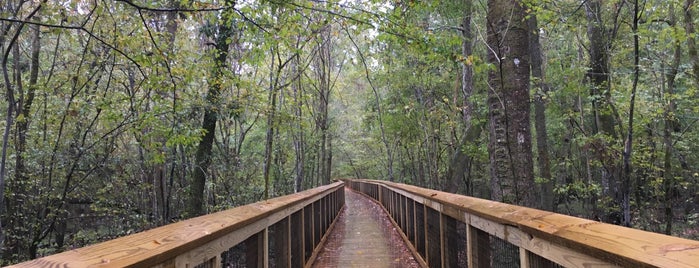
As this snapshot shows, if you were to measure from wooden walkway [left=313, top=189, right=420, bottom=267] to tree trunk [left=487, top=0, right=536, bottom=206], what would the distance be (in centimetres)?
182

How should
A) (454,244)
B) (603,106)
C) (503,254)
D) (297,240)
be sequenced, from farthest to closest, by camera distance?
(603,106) → (297,240) → (454,244) → (503,254)

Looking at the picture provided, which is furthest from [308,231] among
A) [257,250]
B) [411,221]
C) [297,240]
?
[257,250]

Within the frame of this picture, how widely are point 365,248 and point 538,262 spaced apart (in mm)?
5311

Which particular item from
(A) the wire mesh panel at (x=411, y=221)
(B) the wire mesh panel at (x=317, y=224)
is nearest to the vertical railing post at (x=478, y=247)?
(A) the wire mesh panel at (x=411, y=221)

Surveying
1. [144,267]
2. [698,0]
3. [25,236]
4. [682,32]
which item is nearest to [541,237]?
[144,267]

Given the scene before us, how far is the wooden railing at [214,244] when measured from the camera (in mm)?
1373

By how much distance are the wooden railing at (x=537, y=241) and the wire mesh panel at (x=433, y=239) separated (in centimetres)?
1

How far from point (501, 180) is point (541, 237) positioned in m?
3.58

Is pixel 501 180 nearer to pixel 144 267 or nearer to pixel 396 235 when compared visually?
pixel 396 235

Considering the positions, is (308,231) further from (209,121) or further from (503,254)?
(209,121)

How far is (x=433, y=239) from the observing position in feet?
14.8

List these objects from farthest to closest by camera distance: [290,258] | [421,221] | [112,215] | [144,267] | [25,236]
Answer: [112,215] < [25,236] < [421,221] < [290,258] < [144,267]

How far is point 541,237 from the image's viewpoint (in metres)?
1.83

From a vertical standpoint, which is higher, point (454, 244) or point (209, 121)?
point (209, 121)
